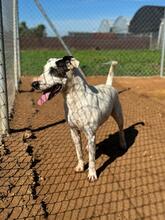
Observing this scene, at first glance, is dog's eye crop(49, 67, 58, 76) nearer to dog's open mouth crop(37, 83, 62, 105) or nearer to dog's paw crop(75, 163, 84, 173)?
dog's open mouth crop(37, 83, 62, 105)

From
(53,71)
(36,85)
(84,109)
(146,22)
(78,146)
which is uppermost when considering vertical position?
(146,22)

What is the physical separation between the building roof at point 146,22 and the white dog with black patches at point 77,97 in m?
22.1

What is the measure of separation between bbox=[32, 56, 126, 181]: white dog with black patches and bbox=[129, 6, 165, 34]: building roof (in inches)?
868

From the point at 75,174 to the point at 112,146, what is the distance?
1163 millimetres

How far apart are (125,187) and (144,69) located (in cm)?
1127

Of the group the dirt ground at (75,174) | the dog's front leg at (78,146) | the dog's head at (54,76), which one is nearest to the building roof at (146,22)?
the dirt ground at (75,174)

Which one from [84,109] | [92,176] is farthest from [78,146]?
[84,109]

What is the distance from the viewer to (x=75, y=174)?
4383 mm

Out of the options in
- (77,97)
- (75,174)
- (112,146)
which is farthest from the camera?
(112,146)

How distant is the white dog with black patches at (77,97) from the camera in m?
3.77

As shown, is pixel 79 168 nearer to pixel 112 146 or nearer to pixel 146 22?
pixel 112 146

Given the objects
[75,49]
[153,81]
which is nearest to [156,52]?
[75,49]

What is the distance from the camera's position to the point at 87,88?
4.10 metres

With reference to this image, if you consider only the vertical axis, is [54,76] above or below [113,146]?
above
